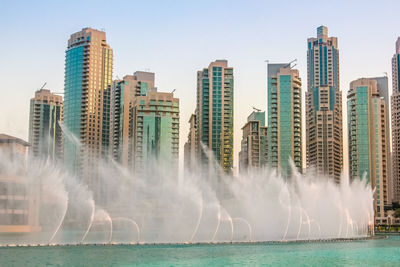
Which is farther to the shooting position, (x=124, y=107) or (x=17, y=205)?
(x=124, y=107)

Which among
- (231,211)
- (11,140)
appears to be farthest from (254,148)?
(231,211)

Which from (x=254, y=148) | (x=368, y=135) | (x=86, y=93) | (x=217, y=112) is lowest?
(x=254, y=148)

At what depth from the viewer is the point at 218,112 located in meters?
174

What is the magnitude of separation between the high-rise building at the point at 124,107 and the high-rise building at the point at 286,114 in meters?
40.9

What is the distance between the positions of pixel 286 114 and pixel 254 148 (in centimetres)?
2457

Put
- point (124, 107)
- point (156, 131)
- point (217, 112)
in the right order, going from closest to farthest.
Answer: point (156, 131)
point (217, 112)
point (124, 107)

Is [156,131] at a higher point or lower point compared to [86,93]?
lower

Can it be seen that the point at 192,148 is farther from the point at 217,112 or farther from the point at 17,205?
the point at 17,205

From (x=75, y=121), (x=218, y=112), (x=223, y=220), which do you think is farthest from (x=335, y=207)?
(x=75, y=121)

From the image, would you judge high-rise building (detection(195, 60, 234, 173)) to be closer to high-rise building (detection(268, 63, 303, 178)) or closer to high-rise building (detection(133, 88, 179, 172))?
high-rise building (detection(268, 63, 303, 178))

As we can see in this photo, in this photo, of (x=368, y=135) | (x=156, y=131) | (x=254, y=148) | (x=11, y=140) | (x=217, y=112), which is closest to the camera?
(x=11, y=140)

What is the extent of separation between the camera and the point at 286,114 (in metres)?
165

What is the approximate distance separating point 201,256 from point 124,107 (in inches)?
4988

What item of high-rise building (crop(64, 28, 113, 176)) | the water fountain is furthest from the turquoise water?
high-rise building (crop(64, 28, 113, 176))
